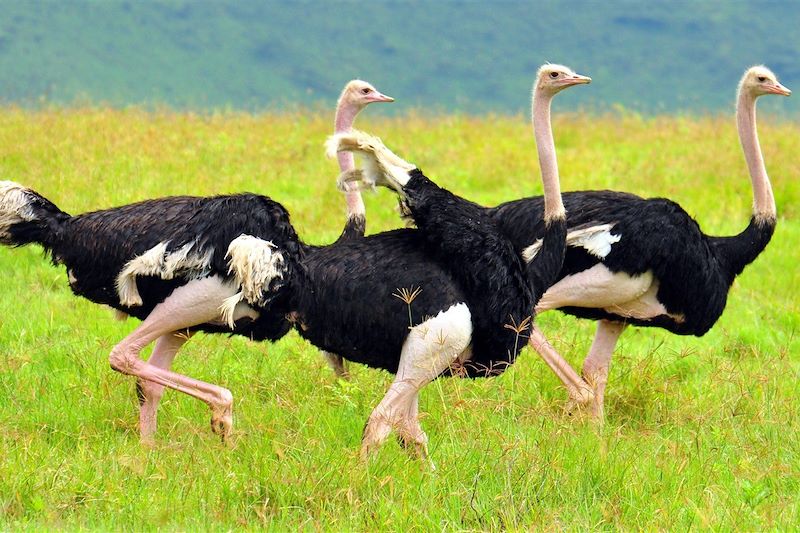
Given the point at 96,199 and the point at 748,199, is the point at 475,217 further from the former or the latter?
the point at 748,199

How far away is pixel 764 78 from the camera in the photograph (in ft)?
23.0

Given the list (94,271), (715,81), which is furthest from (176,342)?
(715,81)

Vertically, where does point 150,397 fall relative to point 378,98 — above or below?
below

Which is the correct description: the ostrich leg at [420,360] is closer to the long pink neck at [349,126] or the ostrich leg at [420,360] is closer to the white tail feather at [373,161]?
the white tail feather at [373,161]

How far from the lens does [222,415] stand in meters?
5.38

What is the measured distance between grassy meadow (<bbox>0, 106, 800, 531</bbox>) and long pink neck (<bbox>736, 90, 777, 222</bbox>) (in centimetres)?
78

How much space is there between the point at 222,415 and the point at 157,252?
72 centimetres

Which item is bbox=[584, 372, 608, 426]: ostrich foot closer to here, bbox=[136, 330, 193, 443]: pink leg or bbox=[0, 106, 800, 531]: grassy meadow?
bbox=[0, 106, 800, 531]: grassy meadow

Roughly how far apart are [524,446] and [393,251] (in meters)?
0.90

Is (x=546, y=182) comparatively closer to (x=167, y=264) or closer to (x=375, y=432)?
(x=375, y=432)

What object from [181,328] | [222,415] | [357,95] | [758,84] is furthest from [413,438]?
[758,84]

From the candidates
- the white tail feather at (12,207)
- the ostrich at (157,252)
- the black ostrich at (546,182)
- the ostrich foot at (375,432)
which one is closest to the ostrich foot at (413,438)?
the ostrich foot at (375,432)

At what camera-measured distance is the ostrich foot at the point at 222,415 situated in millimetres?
5352

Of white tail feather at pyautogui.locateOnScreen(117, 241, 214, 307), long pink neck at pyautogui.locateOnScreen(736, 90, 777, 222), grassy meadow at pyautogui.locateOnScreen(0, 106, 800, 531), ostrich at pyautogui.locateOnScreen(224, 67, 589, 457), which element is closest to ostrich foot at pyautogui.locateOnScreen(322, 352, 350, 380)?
grassy meadow at pyautogui.locateOnScreen(0, 106, 800, 531)
